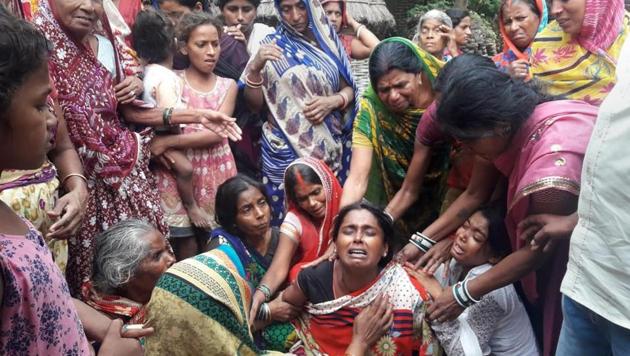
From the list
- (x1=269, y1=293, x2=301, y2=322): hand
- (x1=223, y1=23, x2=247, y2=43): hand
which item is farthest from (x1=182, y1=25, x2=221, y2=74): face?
(x1=269, y1=293, x2=301, y2=322): hand

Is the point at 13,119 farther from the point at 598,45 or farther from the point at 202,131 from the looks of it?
the point at 598,45

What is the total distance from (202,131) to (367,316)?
4.68ft

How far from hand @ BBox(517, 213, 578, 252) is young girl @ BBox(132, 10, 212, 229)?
5.93 feet

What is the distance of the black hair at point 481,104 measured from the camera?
92.5 inches

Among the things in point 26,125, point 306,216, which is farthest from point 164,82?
point 26,125

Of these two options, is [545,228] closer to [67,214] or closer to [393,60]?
[393,60]

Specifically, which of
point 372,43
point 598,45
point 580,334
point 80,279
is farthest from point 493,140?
point 372,43

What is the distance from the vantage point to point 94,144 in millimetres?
2879

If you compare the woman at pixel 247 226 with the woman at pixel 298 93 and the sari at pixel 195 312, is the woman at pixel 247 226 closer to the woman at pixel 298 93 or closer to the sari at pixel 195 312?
the woman at pixel 298 93

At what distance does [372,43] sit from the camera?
4.84m

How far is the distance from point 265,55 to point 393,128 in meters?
0.87

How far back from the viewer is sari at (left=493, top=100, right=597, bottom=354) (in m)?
2.24

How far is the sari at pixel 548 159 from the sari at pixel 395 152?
77cm

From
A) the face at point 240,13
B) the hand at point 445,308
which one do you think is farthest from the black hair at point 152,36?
the hand at point 445,308
